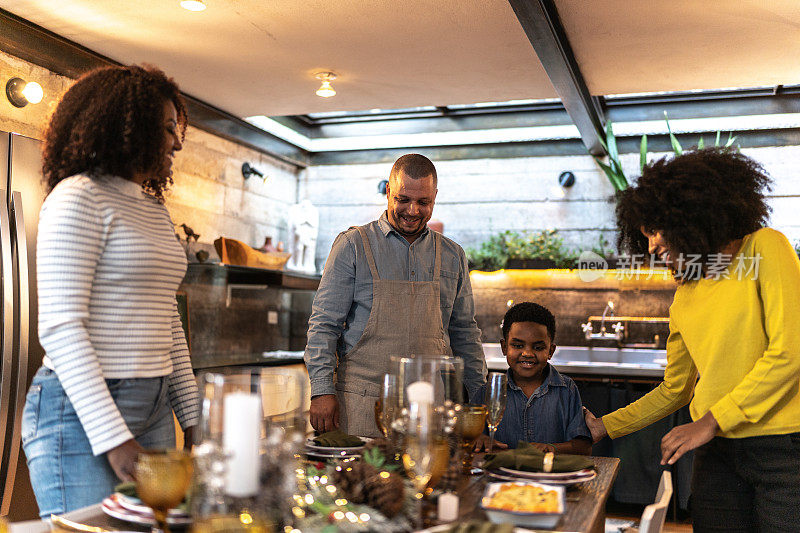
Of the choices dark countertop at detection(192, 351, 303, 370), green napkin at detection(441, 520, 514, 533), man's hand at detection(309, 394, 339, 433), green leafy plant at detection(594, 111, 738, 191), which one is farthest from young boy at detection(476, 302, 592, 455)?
green leafy plant at detection(594, 111, 738, 191)

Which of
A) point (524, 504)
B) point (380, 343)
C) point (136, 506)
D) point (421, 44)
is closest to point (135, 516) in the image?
point (136, 506)

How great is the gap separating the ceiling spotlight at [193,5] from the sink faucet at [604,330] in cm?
358

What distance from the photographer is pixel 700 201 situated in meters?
1.91

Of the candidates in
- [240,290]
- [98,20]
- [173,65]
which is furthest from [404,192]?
[240,290]

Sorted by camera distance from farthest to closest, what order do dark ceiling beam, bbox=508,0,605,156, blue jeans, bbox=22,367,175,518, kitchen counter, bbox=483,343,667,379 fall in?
kitchen counter, bbox=483,343,667,379 → dark ceiling beam, bbox=508,0,605,156 → blue jeans, bbox=22,367,175,518

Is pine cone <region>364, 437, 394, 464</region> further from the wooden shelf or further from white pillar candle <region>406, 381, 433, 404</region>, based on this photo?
the wooden shelf

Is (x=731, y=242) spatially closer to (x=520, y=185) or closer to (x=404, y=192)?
(x=404, y=192)

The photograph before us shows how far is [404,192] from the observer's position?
2572 mm

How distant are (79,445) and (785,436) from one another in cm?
161

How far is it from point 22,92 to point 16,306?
4.16 feet

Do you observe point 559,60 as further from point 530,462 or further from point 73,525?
point 73,525

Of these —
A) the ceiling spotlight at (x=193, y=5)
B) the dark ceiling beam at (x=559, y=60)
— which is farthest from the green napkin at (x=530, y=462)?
the ceiling spotlight at (x=193, y=5)

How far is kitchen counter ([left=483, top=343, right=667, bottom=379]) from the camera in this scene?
4.63 meters

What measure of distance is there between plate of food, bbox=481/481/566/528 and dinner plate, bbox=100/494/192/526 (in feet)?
1.72
